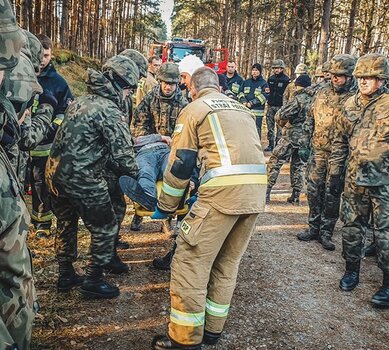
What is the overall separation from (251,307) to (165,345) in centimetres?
114

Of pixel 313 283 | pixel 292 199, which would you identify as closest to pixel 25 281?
pixel 313 283

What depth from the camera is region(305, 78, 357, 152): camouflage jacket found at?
5344 mm

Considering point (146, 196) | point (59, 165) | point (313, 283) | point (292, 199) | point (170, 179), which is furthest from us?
point (292, 199)

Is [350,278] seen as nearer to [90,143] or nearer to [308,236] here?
[308,236]

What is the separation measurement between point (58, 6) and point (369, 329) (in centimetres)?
2567

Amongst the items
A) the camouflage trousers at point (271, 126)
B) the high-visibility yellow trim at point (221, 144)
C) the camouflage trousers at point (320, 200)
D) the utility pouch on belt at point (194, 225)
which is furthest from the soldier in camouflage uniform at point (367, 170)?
the camouflage trousers at point (271, 126)

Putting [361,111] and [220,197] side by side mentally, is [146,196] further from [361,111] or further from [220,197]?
[361,111]

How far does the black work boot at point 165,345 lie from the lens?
A: 2975mm

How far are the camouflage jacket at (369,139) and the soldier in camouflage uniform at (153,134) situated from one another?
85.0 inches

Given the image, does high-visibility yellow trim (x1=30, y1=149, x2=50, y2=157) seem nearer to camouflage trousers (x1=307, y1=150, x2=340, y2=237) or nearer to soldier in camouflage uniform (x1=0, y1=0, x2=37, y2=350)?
soldier in camouflage uniform (x1=0, y1=0, x2=37, y2=350)

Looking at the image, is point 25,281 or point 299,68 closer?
point 25,281

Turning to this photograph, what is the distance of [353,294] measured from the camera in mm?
4277

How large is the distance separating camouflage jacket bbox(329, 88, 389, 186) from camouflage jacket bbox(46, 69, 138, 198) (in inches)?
95.1

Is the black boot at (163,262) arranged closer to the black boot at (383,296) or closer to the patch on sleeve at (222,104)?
the patch on sleeve at (222,104)
